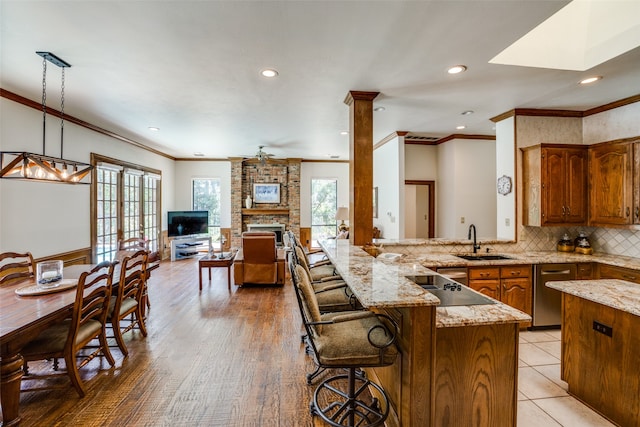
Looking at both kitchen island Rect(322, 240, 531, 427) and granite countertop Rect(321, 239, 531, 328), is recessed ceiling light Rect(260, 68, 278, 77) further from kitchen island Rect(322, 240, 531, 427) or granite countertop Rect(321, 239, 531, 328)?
kitchen island Rect(322, 240, 531, 427)

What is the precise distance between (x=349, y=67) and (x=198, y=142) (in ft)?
15.4

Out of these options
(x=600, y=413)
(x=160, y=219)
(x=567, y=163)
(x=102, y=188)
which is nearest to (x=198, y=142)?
(x=102, y=188)

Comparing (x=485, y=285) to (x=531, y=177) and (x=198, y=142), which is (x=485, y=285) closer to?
(x=531, y=177)

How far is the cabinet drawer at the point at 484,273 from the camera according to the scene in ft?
11.1

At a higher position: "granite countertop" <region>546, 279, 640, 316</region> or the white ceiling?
the white ceiling

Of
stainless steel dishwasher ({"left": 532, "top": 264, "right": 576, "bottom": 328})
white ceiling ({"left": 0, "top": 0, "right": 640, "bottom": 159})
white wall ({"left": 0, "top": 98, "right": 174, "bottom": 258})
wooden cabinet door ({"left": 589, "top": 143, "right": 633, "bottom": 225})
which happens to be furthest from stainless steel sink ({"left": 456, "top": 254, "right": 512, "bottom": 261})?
white wall ({"left": 0, "top": 98, "right": 174, "bottom": 258})

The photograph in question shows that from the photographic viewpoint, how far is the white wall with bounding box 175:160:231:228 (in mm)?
8680

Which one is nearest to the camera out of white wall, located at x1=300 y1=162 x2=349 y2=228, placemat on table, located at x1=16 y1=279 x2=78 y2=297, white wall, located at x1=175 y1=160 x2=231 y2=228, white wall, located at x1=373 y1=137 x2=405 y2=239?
placemat on table, located at x1=16 y1=279 x2=78 y2=297

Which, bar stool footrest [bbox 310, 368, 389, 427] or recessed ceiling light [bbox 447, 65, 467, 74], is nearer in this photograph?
bar stool footrest [bbox 310, 368, 389, 427]

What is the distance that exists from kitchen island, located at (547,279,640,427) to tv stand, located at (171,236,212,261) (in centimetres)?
729

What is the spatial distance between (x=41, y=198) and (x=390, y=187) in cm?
548

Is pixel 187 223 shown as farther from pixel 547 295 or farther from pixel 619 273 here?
pixel 619 273

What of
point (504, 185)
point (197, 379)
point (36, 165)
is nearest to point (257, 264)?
point (197, 379)

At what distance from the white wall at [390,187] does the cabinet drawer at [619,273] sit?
8.52 ft
